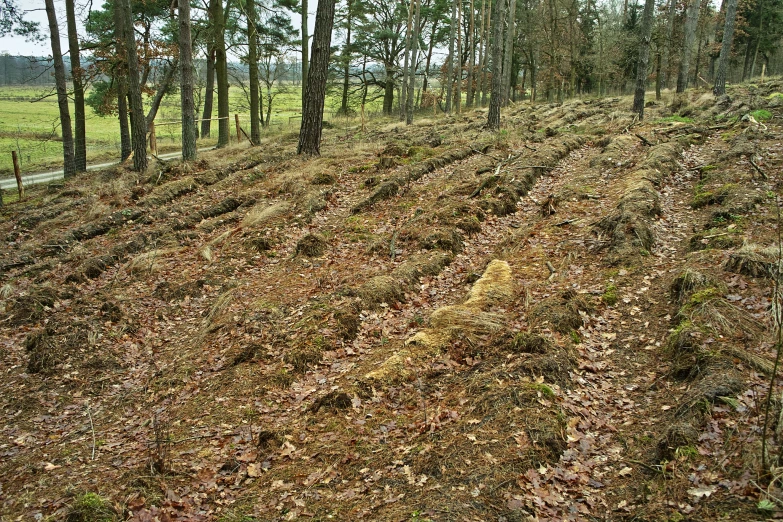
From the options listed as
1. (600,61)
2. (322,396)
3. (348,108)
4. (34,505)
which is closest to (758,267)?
(322,396)

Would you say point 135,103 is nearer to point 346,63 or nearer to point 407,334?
point 407,334

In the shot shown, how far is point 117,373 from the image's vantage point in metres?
6.84

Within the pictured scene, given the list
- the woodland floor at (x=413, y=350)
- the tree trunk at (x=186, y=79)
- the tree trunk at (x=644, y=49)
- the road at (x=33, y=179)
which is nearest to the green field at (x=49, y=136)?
the road at (x=33, y=179)

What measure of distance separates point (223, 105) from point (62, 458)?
2015 cm

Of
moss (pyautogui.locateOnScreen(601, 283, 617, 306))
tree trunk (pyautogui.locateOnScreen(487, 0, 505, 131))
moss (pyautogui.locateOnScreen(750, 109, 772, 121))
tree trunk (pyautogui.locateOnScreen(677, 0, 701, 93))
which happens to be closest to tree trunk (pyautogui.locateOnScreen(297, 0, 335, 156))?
tree trunk (pyautogui.locateOnScreen(487, 0, 505, 131))

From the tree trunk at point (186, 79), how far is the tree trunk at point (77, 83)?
18.5 feet

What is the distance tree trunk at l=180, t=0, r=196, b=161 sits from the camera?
1514 centimetres

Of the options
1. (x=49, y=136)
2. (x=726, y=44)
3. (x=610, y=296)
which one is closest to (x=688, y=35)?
(x=726, y=44)

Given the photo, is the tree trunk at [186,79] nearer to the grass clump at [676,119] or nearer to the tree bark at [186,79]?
the tree bark at [186,79]

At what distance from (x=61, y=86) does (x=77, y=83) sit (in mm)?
876

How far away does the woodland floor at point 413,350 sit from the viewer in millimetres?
4230

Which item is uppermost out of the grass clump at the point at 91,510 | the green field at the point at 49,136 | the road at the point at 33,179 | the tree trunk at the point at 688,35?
the tree trunk at the point at 688,35

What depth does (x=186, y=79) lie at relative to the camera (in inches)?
617

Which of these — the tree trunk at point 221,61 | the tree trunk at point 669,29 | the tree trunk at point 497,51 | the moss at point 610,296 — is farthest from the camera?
the tree trunk at point 669,29
